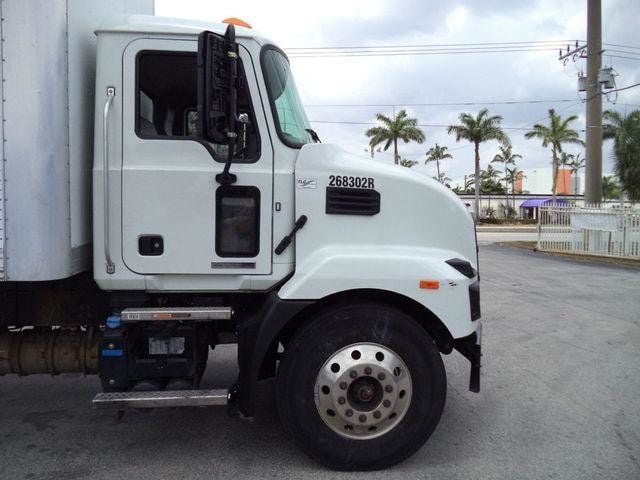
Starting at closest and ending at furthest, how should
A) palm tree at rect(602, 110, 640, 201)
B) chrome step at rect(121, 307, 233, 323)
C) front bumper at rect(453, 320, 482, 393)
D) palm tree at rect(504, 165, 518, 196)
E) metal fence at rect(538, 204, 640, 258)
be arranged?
chrome step at rect(121, 307, 233, 323)
front bumper at rect(453, 320, 482, 393)
metal fence at rect(538, 204, 640, 258)
palm tree at rect(602, 110, 640, 201)
palm tree at rect(504, 165, 518, 196)

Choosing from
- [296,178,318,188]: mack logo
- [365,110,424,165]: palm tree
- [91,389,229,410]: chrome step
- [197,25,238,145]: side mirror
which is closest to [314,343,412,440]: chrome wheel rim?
[91,389,229,410]: chrome step

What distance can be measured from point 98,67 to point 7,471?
8.65 ft

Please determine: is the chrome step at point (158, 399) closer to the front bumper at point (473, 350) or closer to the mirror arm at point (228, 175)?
the mirror arm at point (228, 175)

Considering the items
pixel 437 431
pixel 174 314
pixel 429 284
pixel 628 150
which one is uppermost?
pixel 628 150

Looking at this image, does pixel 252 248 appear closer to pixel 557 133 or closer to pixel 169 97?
pixel 169 97

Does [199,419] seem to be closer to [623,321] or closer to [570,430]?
[570,430]

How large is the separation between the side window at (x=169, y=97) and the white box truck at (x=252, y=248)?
11mm

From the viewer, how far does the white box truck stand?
3244 mm

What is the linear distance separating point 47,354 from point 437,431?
290cm

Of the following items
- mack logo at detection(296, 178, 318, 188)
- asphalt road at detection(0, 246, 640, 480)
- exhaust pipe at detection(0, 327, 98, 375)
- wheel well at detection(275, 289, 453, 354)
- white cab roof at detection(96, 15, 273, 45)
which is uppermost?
white cab roof at detection(96, 15, 273, 45)

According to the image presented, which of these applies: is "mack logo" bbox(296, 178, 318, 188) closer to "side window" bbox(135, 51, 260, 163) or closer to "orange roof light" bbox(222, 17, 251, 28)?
"side window" bbox(135, 51, 260, 163)

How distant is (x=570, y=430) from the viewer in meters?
4.07

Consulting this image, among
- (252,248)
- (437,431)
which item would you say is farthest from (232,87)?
(437,431)

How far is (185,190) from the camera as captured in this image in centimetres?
326
